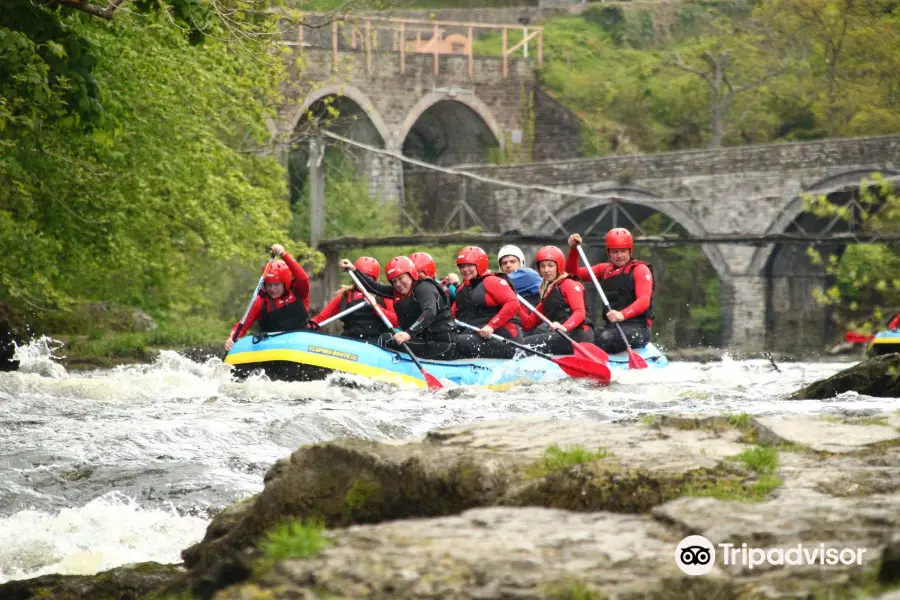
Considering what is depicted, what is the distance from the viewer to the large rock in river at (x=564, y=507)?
3.85 m

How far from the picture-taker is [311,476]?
540 centimetres

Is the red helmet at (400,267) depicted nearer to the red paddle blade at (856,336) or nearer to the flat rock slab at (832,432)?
the red paddle blade at (856,336)

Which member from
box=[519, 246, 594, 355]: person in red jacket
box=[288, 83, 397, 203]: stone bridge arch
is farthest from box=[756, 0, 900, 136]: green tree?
box=[519, 246, 594, 355]: person in red jacket

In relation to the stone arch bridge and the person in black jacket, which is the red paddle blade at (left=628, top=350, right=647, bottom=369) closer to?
the person in black jacket

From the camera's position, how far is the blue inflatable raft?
14.1m

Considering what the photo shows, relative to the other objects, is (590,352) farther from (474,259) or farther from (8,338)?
(8,338)

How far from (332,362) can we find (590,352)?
9.79 feet

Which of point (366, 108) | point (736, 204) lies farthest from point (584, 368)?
point (366, 108)

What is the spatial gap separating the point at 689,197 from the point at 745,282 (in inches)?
126

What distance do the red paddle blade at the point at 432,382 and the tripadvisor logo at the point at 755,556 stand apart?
33.9ft

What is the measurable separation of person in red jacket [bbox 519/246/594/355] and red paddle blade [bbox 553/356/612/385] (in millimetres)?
551

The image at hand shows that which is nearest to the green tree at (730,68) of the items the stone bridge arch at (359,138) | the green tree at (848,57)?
the green tree at (848,57)

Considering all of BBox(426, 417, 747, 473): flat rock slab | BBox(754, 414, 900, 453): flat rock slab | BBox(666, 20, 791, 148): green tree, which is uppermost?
BBox(666, 20, 791, 148): green tree

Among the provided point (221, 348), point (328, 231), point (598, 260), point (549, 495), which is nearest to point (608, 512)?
point (549, 495)
